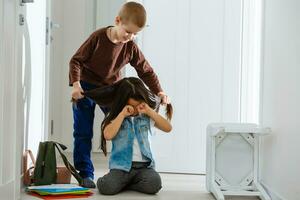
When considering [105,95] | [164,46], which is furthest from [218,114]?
[105,95]

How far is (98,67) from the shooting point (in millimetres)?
2844

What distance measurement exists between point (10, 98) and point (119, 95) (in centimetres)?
69

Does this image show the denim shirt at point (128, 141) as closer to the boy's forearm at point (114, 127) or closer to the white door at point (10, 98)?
the boy's forearm at point (114, 127)

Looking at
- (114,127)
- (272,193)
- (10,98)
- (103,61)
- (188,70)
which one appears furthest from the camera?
(188,70)

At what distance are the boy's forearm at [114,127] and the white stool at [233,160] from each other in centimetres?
46

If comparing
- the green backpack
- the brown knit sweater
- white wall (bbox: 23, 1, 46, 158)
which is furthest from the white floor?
the brown knit sweater

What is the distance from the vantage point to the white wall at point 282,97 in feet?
7.20

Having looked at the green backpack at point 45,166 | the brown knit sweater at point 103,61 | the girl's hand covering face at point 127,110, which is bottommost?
the green backpack at point 45,166

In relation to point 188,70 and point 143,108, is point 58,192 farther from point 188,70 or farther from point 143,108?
point 188,70

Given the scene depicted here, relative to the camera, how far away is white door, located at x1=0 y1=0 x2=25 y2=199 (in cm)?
205

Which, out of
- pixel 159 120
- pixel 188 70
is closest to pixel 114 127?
pixel 159 120

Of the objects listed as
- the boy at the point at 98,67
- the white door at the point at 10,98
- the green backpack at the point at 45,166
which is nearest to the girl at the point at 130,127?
the boy at the point at 98,67

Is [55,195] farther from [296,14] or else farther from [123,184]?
[296,14]

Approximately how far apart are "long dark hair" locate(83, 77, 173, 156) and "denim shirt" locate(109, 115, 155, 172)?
0.22 feet
